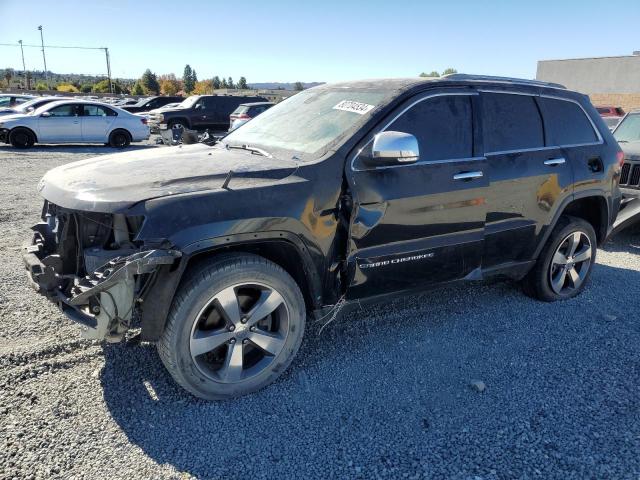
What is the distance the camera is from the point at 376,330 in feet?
13.3

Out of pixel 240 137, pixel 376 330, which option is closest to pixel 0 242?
pixel 240 137

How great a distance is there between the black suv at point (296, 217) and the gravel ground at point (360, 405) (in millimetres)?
347

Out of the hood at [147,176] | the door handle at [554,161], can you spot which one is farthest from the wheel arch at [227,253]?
the door handle at [554,161]

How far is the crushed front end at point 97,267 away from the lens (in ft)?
8.59

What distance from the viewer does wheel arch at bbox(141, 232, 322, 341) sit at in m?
2.77

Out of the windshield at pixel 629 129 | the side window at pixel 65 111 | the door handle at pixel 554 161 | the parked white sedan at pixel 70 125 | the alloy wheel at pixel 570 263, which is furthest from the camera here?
the side window at pixel 65 111

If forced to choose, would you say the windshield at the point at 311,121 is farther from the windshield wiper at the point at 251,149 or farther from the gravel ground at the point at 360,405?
the gravel ground at the point at 360,405

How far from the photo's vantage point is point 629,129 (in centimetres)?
793

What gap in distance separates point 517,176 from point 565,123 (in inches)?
39.2

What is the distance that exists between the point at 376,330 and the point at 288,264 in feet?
3.86

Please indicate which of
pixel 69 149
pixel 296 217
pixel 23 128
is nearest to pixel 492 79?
pixel 296 217

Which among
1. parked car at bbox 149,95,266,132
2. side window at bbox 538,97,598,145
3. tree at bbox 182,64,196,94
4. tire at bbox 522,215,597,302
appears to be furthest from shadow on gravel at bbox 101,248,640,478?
tree at bbox 182,64,196,94

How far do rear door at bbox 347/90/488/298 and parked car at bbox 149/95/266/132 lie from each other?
55.3ft

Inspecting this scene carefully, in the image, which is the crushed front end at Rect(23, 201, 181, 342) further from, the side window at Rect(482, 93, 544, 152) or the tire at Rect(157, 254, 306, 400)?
the side window at Rect(482, 93, 544, 152)
